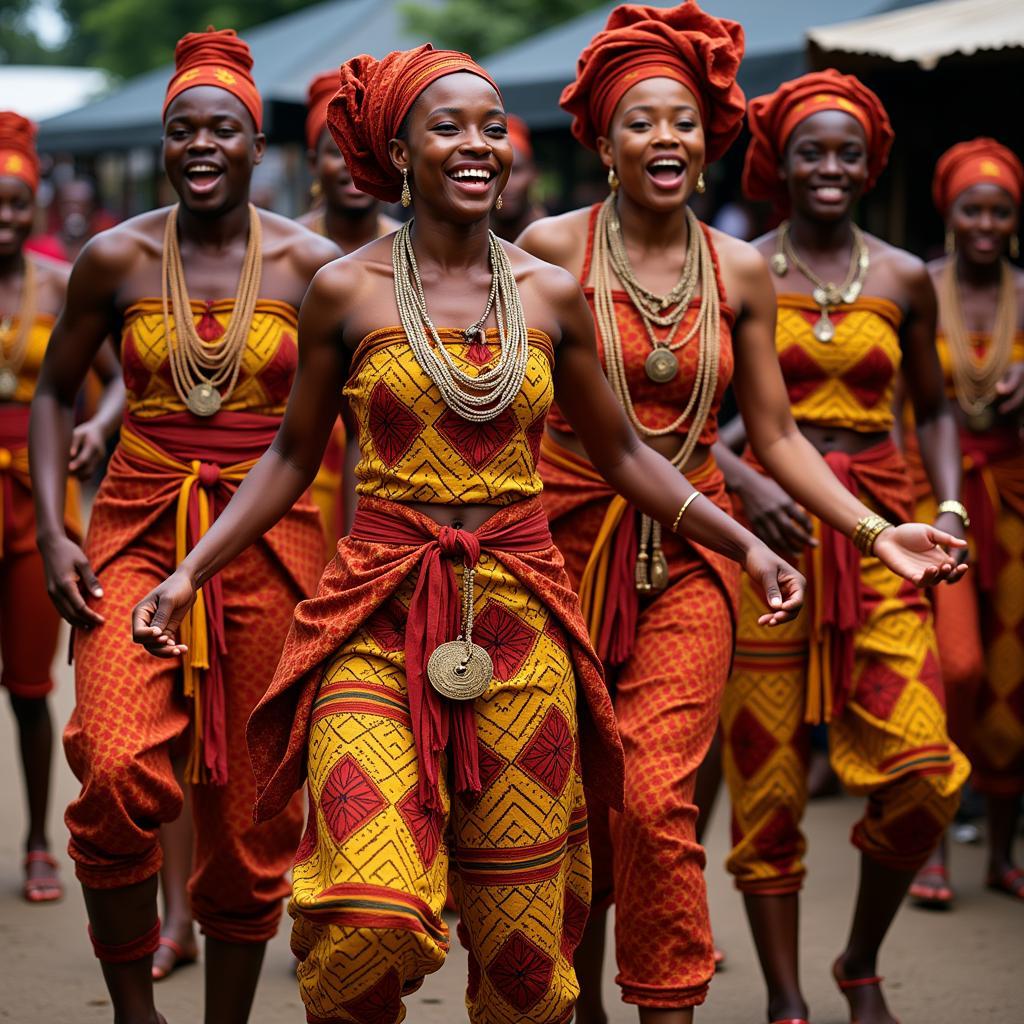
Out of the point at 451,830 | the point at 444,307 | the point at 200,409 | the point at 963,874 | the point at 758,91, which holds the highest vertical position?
the point at 758,91

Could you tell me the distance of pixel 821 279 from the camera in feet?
18.1

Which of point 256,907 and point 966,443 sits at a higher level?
point 966,443

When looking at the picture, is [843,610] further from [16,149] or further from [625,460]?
[16,149]

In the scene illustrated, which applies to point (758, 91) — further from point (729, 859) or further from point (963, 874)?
point (729, 859)

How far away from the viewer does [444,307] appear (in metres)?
3.96

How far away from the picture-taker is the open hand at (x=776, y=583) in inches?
158

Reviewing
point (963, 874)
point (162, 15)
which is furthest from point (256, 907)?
point (162, 15)

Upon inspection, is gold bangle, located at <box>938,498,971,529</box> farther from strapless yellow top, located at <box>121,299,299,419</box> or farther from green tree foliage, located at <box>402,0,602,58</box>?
green tree foliage, located at <box>402,0,602,58</box>

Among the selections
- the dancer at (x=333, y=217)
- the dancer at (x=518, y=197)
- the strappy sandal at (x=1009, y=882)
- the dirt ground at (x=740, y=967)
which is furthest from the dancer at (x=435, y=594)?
the dancer at (x=518, y=197)

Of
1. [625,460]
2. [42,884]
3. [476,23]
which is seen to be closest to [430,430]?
[625,460]

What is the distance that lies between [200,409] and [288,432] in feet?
2.62

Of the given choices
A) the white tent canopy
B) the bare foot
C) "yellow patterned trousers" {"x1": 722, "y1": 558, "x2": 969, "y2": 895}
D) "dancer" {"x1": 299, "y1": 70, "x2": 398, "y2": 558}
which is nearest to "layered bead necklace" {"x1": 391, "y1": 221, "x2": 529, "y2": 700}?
"yellow patterned trousers" {"x1": 722, "y1": 558, "x2": 969, "y2": 895}

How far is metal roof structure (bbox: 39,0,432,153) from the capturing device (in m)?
19.2

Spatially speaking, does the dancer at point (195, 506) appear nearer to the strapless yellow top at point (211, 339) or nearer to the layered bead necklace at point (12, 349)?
the strapless yellow top at point (211, 339)
